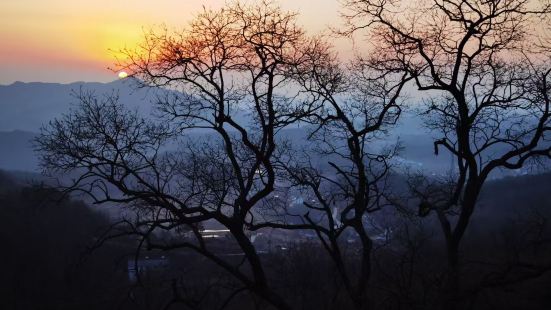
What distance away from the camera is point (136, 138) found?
9328 millimetres

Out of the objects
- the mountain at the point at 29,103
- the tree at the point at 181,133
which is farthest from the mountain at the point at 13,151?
the tree at the point at 181,133

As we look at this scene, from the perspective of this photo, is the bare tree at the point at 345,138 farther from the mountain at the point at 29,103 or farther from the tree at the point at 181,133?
the mountain at the point at 29,103

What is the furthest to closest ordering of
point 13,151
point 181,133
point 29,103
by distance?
point 29,103 < point 13,151 < point 181,133

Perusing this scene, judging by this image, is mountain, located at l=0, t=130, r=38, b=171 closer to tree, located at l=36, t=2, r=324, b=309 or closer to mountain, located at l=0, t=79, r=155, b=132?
mountain, located at l=0, t=79, r=155, b=132

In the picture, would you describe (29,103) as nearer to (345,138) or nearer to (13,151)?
(13,151)

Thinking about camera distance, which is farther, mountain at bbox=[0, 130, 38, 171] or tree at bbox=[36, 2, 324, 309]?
mountain at bbox=[0, 130, 38, 171]

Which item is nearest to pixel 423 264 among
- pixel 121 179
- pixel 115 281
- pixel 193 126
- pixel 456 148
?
pixel 456 148

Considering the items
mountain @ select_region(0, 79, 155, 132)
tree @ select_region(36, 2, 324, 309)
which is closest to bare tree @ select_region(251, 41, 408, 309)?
tree @ select_region(36, 2, 324, 309)

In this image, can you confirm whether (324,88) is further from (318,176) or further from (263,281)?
(263,281)

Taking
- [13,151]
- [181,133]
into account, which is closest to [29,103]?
[13,151]

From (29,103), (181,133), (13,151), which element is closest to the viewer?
(181,133)

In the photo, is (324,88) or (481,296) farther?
(481,296)

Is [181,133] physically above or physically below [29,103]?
below

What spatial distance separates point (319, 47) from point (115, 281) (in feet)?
83.4
